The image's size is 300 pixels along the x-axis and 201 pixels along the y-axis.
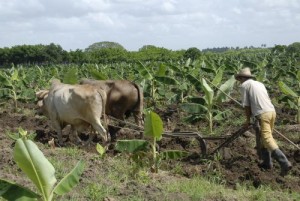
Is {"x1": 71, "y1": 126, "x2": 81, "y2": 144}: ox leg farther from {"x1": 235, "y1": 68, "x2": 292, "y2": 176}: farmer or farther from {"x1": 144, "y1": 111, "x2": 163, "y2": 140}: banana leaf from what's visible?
{"x1": 235, "y1": 68, "x2": 292, "y2": 176}: farmer

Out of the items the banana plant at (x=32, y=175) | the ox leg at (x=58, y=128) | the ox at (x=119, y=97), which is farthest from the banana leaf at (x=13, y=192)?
the ox at (x=119, y=97)

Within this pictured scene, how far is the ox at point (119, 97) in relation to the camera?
12281 millimetres

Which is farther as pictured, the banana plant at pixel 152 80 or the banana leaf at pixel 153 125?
the banana plant at pixel 152 80

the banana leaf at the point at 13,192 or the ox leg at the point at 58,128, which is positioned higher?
the banana leaf at the point at 13,192

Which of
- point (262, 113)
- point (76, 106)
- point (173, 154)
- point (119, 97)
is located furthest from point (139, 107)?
point (262, 113)

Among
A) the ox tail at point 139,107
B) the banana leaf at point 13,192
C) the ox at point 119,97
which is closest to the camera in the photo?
the banana leaf at point 13,192

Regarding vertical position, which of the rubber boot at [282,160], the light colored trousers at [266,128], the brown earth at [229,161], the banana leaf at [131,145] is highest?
the light colored trousers at [266,128]

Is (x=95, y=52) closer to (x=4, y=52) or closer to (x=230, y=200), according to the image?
(x=4, y=52)

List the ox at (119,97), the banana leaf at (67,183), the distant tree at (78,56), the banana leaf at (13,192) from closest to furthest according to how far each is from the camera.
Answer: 1. the banana leaf at (13,192)
2. the banana leaf at (67,183)
3. the ox at (119,97)
4. the distant tree at (78,56)

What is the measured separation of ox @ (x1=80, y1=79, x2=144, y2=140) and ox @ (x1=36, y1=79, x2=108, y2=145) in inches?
44.3

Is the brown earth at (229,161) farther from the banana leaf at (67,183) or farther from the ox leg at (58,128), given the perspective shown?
the banana leaf at (67,183)

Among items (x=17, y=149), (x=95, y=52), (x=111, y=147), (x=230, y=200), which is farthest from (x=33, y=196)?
(x=95, y=52)

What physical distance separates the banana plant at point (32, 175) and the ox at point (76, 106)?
5.34m

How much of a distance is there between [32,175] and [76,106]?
588 cm
